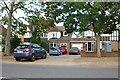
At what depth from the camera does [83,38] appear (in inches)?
2464

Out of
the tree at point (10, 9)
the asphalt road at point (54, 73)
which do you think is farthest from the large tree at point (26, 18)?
the asphalt road at point (54, 73)

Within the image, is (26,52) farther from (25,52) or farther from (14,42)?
(14,42)

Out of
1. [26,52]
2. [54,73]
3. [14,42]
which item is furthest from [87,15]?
[14,42]

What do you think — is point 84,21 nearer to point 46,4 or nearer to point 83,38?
point 46,4

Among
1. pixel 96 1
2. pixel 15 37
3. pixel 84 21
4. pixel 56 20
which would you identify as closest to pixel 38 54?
pixel 56 20

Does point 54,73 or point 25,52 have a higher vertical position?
point 25,52

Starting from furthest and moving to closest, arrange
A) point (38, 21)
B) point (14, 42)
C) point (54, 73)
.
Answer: point (14, 42) → point (38, 21) → point (54, 73)

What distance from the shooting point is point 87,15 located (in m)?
25.1

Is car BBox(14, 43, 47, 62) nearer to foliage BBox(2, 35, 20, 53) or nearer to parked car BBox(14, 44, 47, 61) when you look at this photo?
parked car BBox(14, 44, 47, 61)

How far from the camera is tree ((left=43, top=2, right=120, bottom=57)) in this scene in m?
25.0

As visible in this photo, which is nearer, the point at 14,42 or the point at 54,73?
the point at 54,73

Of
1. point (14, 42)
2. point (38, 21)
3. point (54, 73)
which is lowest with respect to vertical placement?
point (54, 73)

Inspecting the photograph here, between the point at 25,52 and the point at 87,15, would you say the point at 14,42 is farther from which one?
the point at 87,15

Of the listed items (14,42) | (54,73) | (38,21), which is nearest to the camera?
(54,73)
